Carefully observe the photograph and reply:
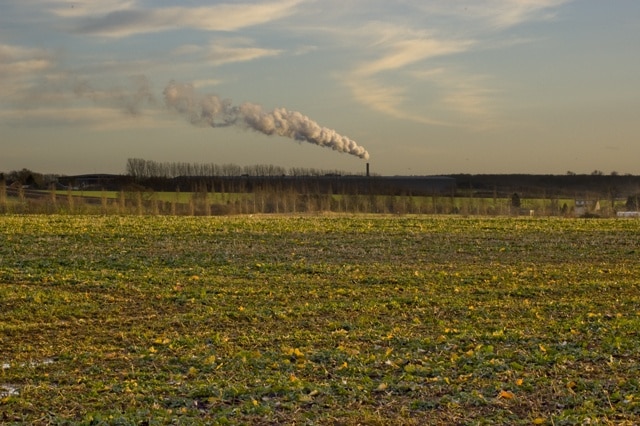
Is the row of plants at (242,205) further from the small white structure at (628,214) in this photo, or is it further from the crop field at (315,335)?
the crop field at (315,335)

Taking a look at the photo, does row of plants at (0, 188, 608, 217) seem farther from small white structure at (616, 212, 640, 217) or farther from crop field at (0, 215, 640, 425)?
crop field at (0, 215, 640, 425)

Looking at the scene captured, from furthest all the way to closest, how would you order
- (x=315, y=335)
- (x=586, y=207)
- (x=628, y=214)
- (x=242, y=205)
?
(x=586, y=207) → (x=628, y=214) → (x=242, y=205) → (x=315, y=335)

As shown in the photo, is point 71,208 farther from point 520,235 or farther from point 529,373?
point 529,373

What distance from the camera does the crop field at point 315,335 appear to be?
24.7 feet

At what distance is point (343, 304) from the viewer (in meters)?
13.8

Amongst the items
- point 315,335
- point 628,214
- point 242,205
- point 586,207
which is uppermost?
point 242,205

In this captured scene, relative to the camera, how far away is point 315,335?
1097 centimetres

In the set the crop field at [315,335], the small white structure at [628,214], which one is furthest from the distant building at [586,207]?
the crop field at [315,335]

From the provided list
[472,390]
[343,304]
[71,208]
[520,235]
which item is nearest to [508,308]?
[343,304]

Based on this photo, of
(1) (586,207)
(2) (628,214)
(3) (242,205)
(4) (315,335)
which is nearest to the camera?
(4) (315,335)

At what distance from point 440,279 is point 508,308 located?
3.71 meters

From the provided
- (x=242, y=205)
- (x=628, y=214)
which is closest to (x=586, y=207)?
(x=628, y=214)

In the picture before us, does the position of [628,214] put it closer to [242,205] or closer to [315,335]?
[242,205]

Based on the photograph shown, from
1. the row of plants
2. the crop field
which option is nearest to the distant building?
the row of plants
